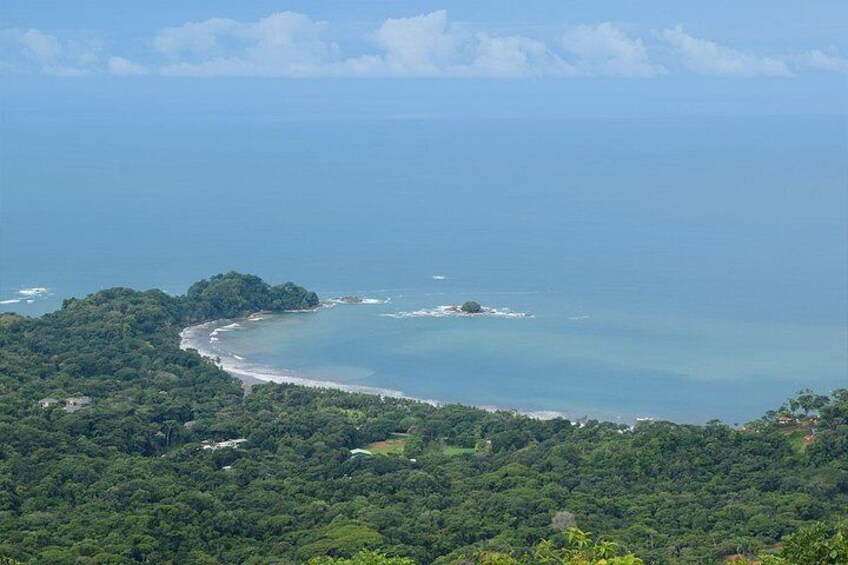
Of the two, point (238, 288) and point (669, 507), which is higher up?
point (238, 288)

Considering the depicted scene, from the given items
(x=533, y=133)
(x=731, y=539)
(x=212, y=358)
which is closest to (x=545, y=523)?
(x=731, y=539)

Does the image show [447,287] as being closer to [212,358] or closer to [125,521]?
[212,358]

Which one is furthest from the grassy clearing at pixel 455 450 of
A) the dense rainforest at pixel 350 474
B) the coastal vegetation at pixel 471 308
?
the coastal vegetation at pixel 471 308

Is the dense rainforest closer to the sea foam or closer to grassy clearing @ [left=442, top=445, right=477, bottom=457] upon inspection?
grassy clearing @ [left=442, top=445, right=477, bottom=457]

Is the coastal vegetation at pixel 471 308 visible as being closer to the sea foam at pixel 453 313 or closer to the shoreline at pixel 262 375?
the sea foam at pixel 453 313

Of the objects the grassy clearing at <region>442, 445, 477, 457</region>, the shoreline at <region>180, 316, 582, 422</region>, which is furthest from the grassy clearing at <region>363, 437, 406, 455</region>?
the shoreline at <region>180, 316, 582, 422</region>

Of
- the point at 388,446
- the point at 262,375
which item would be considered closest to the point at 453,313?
the point at 262,375
